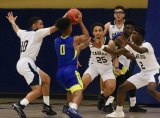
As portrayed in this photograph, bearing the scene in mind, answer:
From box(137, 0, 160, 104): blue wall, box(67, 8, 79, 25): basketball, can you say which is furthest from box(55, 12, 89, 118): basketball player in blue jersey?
box(137, 0, 160, 104): blue wall

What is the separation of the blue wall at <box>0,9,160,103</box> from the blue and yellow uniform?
595 centimetres

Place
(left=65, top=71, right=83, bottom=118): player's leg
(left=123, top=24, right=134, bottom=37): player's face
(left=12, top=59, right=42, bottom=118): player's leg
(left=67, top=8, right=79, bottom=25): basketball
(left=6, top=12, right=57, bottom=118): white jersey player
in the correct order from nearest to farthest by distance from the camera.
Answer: (left=65, top=71, right=83, bottom=118): player's leg, (left=67, top=8, right=79, bottom=25): basketball, (left=12, top=59, right=42, bottom=118): player's leg, (left=6, top=12, right=57, bottom=118): white jersey player, (left=123, top=24, right=134, bottom=37): player's face

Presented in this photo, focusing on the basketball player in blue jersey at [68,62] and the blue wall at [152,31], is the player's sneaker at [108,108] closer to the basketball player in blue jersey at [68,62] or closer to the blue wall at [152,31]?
the blue wall at [152,31]

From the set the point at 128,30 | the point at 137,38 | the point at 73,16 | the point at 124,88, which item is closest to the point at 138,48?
the point at 137,38

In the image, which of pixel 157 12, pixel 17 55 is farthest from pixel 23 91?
pixel 157 12

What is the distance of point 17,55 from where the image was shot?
17.8 m

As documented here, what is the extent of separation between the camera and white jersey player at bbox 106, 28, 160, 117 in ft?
41.1

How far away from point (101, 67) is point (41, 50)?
179 inches

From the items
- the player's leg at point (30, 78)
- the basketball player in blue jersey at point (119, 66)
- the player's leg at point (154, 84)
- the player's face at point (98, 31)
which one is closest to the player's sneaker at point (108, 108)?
the basketball player in blue jersey at point (119, 66)

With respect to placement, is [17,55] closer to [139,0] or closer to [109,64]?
[139,0]

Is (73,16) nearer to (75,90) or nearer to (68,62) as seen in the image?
(68,62)

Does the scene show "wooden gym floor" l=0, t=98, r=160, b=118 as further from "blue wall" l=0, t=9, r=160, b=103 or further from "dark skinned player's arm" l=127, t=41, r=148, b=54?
"dark skinned player's arm" l=127, t=41, r=148, b=54

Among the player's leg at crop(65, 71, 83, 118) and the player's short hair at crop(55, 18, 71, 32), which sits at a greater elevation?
the player's short hair at crop(55, 18, 71, 32)

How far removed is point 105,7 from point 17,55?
297cm
